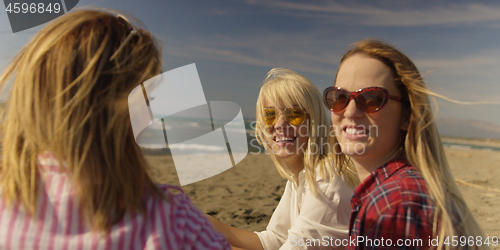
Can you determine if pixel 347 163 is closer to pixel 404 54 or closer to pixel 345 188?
pixel 345 188

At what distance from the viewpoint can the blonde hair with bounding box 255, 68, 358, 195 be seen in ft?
7.67

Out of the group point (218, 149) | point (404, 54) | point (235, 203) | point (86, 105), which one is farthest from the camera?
point (218, 149)

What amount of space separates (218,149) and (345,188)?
14686 mm

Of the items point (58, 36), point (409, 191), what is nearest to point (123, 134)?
point (58, 36)

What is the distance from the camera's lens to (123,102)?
103 centimetres

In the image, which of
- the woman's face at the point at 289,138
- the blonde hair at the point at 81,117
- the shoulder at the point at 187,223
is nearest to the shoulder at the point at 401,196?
the shoulder at the point at 187,223

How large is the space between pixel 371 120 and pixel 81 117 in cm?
122

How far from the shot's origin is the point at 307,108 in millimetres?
2617

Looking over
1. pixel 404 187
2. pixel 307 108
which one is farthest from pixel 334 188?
pixel 404 187

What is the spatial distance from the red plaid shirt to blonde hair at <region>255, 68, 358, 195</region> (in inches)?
32.1

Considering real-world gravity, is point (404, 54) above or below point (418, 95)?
above

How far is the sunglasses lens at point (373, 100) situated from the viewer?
1.51 metres

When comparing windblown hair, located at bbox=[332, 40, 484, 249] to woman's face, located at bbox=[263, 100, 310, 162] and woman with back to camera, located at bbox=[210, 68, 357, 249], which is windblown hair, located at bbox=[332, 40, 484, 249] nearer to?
woman with back to camera, located at bbox=[210, 68, 357, 249]

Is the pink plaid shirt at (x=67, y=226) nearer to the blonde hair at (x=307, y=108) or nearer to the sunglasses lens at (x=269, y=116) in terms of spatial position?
the blonde hair at (x=307, y=108)
